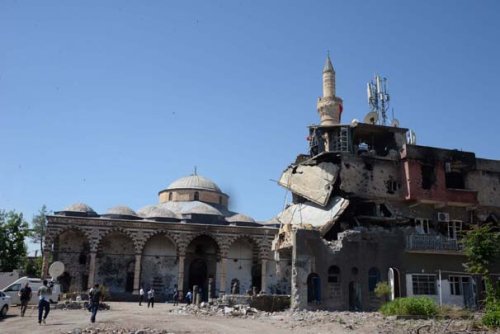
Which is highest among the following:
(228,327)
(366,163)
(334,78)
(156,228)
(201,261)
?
(334,78)

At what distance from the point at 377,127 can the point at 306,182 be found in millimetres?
5428

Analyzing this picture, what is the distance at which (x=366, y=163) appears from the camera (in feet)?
87.9

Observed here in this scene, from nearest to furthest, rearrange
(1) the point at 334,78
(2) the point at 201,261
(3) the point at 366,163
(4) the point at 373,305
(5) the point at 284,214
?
(4) the point at 373,305 < (3) the point at 366,163 < (5) the point at 284,214 < (1) the point at 334,78 < (2) the point at 201,261

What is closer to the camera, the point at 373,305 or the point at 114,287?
the point at 373,305

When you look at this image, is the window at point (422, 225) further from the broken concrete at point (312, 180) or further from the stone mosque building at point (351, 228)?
the broken concrete at point (312, 180)

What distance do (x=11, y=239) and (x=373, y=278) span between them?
28414 millimetres

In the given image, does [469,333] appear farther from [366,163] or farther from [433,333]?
[366,163]

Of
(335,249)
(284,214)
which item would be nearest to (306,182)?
(284,214)

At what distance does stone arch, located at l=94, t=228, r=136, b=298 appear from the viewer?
37.5 m

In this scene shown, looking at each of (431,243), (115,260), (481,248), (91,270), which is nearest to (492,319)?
(481,248)

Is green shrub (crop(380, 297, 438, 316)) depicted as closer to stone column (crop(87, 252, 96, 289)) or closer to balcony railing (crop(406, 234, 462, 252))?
balcony railing (crop(406, 234, 462, 252))

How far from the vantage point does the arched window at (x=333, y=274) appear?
23.5 metres

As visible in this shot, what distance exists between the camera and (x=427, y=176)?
87.5ft

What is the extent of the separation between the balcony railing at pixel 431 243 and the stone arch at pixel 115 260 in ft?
73.6
